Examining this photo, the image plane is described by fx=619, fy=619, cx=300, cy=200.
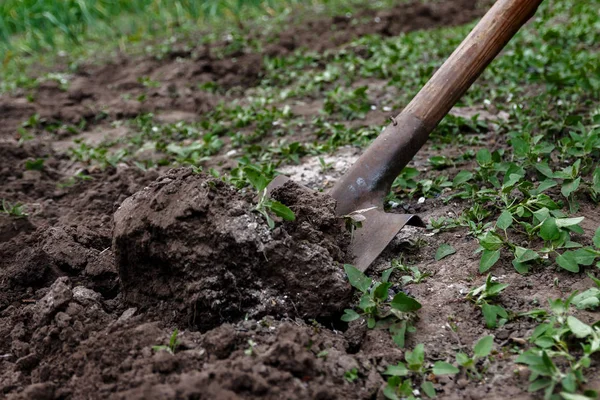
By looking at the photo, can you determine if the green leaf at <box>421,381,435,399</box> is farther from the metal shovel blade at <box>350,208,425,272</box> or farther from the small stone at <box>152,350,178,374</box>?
the small stone at <box>152,350,178,374</box>

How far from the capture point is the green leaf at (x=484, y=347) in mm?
1856

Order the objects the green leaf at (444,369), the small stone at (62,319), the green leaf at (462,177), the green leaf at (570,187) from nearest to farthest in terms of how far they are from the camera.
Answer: the green leaf at (444,369) → the small stone at (62,319) → the green leaf at (570,187) → the green leaf at (462,177)

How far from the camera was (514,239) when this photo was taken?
7.98 feet

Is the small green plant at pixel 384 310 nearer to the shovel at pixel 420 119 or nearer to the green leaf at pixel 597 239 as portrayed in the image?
the shovel at pixel 420 119

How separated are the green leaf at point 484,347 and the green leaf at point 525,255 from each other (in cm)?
48

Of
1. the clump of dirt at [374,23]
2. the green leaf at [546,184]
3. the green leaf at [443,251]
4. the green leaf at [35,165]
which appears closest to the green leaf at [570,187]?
the green leaf at [546,184]

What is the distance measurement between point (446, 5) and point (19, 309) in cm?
580

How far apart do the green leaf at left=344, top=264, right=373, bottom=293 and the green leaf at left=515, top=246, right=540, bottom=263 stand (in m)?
0.56

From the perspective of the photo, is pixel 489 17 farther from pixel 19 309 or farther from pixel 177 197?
pixel 19 309

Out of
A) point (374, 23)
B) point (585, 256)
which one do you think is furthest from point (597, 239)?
point (374, 23)

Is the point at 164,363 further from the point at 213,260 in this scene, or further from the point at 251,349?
the point at 213,260

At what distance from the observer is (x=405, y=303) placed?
6.78ft

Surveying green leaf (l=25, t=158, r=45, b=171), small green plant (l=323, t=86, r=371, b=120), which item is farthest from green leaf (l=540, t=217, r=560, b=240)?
green leaf (l=25, t=158, r=45, b=171)

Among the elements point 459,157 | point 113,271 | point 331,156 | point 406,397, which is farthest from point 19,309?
point 459,157
